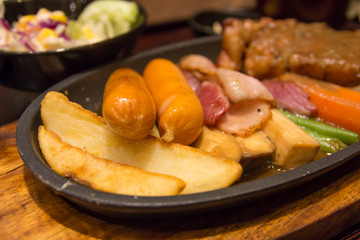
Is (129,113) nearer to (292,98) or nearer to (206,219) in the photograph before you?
(206,219)

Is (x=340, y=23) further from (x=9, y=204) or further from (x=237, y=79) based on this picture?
(x=9, y=204)

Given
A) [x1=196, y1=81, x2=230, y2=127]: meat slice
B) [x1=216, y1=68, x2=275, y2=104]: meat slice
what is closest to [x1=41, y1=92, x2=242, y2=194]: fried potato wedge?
[x1=196, y1=81, x2=230, y2=127]: meat slice

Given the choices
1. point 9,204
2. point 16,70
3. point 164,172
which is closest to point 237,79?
point 164,172

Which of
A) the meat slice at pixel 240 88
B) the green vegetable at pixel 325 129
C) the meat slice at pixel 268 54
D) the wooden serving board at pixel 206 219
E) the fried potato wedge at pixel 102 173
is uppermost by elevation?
the meat slice at pixel 268 54

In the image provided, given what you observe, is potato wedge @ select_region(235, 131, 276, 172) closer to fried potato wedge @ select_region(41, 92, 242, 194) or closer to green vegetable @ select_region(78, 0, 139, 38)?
fried potato wedge @ select_region(41, 92, 242, 194)

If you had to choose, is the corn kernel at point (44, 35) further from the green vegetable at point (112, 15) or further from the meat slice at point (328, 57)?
the meat slice at point (328, 57)

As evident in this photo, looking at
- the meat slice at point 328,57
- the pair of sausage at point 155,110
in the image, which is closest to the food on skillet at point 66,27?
the pair of sausage at point 155,110
